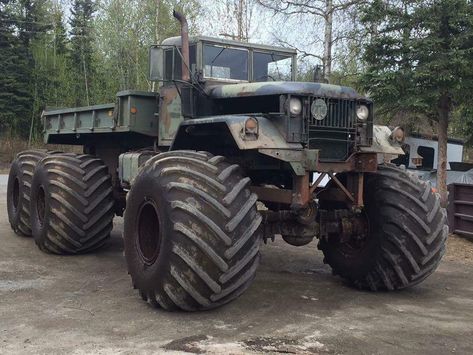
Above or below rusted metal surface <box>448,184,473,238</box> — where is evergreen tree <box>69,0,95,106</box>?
above

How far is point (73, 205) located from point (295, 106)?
356cm

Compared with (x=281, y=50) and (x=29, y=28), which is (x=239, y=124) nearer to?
(x=281, y=50)

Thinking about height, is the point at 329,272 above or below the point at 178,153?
below

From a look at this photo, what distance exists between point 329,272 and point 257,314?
228 cm

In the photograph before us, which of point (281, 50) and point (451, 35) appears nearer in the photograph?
point (281, 50)

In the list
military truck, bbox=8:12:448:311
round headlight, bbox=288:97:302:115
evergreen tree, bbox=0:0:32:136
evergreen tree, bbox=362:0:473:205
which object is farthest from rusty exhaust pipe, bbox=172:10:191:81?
evergreen tree, bbox=0:0:32:136

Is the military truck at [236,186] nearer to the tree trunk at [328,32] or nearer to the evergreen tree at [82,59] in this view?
the tree trunk at [328,32]

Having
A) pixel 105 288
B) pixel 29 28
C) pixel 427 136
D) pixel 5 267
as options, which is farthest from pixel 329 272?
pixel 29 28

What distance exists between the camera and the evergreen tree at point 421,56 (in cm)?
1029

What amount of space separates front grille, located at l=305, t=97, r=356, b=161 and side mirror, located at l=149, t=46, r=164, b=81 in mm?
1945

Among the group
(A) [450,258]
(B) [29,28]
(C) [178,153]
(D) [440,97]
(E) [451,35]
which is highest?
(B) [29,28]

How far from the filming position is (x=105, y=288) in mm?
6188

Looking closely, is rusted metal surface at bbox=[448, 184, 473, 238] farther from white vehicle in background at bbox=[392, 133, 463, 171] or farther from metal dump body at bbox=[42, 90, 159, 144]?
white vehicle in background at bbox=[392, 133, 463, 171]

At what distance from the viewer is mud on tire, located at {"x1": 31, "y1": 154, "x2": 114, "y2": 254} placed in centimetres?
763
